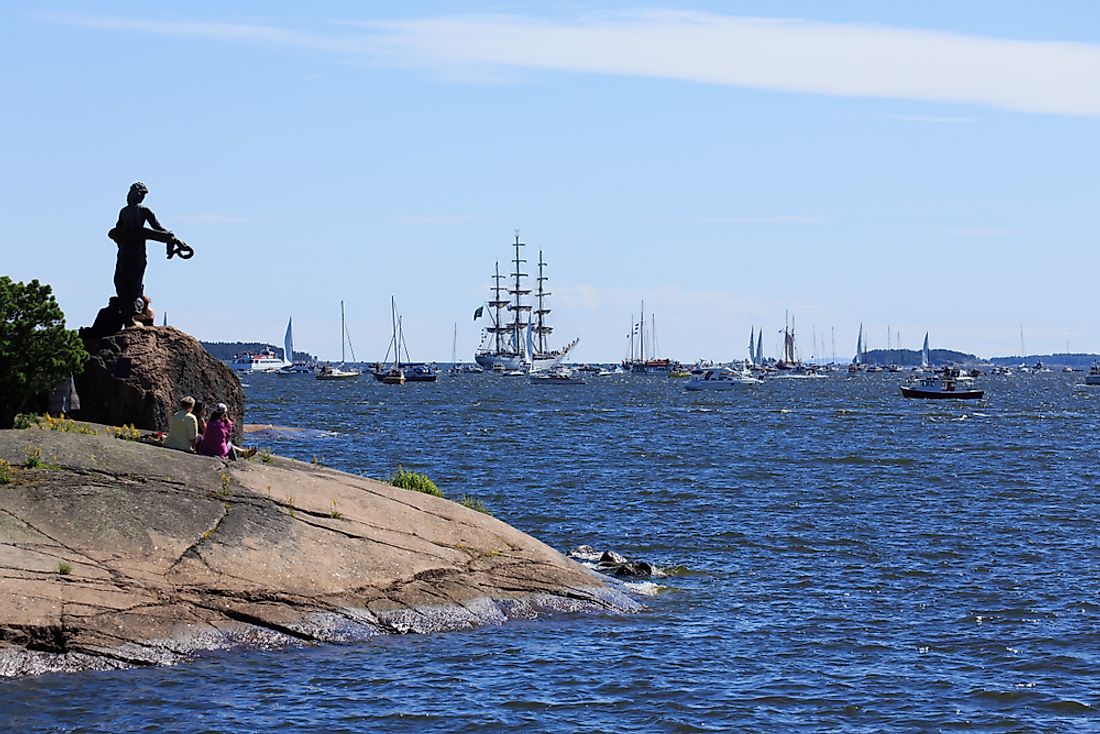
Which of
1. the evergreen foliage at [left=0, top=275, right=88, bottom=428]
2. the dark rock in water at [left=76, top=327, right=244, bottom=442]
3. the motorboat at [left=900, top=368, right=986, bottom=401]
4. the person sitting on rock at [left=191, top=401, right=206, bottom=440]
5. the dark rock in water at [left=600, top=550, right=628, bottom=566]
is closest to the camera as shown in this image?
the evergreen foliage at [left=0, top=275, right=88, bottom=428]

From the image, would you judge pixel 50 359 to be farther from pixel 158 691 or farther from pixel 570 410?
pixel 570 410

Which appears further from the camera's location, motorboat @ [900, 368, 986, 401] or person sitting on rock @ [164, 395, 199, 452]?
motorboat @ [900, 368, 986, 401]

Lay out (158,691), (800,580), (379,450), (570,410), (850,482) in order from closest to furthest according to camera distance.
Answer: (158,691) < (800,580) < (850,482) < (379,450) < (570,410)

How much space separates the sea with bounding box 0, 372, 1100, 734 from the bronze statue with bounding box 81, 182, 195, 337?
1001 centimetres

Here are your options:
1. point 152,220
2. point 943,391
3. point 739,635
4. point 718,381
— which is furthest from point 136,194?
point 718,381

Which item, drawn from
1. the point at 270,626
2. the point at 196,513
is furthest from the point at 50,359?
the point at 270,626

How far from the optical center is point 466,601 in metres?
20.0

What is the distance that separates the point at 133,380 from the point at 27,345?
292 cm

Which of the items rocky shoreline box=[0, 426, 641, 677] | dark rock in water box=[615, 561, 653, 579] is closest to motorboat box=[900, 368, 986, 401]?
dark rock in water box=[615, 561, 653, 579]

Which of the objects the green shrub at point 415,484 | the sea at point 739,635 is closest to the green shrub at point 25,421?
the green shrub at point 415,484

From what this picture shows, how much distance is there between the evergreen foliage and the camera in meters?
21.9

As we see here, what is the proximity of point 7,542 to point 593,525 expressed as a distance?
18.3m

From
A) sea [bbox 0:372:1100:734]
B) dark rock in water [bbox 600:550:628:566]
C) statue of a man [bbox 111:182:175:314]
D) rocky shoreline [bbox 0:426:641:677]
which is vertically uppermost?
statue of a man [bbox 111:182:175:314]

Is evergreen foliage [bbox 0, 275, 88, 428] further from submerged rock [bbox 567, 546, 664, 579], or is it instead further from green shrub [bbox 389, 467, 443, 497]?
submerged rock [bbox 567, 546, 664, 579]
